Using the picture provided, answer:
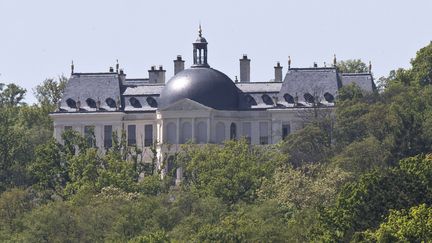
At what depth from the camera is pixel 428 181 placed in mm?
104938

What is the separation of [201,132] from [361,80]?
10888 mm

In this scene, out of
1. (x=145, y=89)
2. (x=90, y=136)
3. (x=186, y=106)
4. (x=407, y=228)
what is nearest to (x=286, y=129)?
(x=186, y=106)

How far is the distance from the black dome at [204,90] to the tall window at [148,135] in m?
2.06

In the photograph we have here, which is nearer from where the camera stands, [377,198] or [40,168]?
[377,198]

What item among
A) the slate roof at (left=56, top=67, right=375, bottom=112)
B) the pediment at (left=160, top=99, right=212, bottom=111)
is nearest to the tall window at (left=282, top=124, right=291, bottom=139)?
the slate roof at (left=56, top=67, right=375, bottom=112)

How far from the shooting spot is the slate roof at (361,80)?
161 meters

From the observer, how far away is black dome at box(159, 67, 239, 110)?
159 m

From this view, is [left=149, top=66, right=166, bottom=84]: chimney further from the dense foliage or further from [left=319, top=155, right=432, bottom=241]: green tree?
[left=319, top=155, right=432, bottom=241]: green tree

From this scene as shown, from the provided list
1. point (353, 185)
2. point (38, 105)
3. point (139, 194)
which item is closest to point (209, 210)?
point (139, 194)

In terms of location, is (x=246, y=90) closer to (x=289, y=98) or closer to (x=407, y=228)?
(x=289, y=98)

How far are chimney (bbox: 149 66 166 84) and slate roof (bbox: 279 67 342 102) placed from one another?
11.3m

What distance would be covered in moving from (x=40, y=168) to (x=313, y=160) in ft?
49.9

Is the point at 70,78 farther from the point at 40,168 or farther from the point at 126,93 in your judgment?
the point at 40,168

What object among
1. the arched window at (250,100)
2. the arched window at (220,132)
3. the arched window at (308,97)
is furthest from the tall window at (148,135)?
the arched window at (308,97)
